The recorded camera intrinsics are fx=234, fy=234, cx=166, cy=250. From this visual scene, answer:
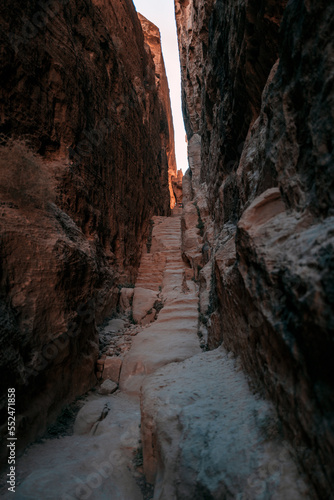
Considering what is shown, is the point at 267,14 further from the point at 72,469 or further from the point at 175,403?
the point at 72,469

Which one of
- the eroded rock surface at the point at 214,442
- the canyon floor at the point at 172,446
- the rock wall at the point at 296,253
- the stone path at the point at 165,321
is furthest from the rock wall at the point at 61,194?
the rock wall at the point at 296,253

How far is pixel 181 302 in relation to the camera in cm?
852

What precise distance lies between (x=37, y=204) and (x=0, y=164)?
2.72 ft

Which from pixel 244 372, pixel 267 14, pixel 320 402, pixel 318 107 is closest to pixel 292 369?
pixel 320 402

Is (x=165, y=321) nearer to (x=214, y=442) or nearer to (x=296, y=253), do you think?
(x=214, y=442)

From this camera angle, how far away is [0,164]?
13.0ft

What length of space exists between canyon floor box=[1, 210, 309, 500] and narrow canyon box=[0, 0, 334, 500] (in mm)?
14

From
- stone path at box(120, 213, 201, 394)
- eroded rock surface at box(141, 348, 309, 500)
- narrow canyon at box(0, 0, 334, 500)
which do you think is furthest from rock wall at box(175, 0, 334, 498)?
stone path at box(120, 213, 201, 394)

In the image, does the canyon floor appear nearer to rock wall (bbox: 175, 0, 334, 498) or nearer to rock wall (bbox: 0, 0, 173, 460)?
rock wall (bbox: 175, 0, 334, 498)

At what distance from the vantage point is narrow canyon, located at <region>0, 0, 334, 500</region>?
1451 millimetres

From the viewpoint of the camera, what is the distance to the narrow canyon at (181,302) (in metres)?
1.45

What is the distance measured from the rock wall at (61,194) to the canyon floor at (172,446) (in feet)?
2.39

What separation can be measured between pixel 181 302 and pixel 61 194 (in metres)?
5.36

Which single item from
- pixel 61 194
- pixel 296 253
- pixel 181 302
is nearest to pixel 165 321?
pixel 181 302
